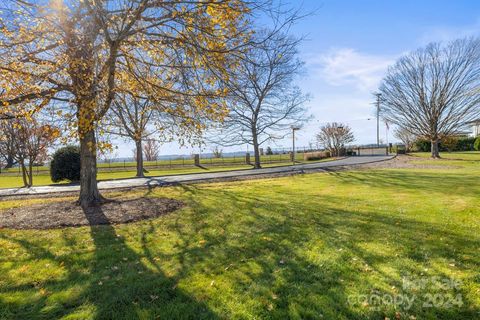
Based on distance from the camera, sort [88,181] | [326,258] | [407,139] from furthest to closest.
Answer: [407,139] → [88,181] → [326,258]

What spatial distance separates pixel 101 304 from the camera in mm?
3281

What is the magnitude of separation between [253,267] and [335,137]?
44.8 m

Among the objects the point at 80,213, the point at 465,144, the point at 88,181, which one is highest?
the point at 465,144

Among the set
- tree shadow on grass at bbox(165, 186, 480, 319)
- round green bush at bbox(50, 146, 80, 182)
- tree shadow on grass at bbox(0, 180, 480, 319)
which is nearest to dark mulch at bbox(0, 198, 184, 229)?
tree shadow on grass at bbox(0, 180, 480, 319)

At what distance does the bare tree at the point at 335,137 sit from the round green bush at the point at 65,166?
35448 mm

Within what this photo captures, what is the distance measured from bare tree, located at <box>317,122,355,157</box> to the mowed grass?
39333mm

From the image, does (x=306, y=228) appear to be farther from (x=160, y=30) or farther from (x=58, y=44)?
(x=58, y=44)

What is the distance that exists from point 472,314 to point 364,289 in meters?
1.01

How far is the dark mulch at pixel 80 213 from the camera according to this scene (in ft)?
23.7

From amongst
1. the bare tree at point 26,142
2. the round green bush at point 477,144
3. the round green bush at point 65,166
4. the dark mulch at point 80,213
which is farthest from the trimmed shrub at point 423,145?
the bare tree at point 26,142

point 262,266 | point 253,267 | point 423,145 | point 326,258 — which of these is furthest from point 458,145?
point 253,267

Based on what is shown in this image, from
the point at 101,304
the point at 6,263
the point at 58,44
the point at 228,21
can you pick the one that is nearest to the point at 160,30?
the point at 228,21

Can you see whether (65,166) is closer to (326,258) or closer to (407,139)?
(326,258)

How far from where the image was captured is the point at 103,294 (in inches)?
138
